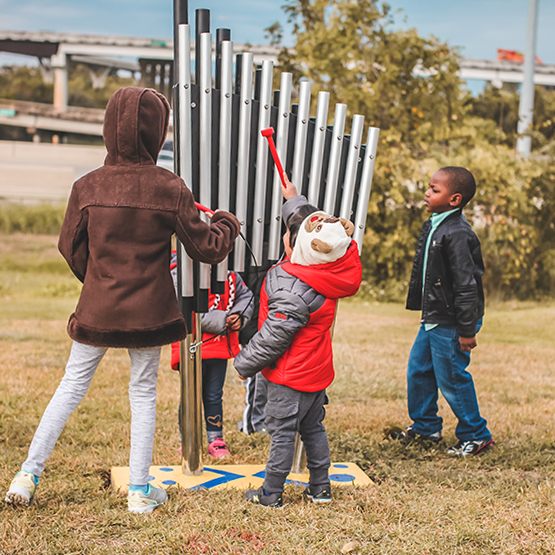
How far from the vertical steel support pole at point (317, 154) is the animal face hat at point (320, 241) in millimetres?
544

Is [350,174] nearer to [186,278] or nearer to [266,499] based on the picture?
[186,278]

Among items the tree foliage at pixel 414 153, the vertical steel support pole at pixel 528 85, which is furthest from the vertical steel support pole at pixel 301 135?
the vertical steel support pole at pixel 528 85

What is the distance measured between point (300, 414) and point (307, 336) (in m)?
0.38

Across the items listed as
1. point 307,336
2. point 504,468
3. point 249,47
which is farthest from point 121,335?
point 249,47

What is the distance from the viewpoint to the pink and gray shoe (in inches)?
157

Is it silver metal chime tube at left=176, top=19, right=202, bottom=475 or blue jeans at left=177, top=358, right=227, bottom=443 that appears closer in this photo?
silver metal chime tube at left=176, top=19, right=202, bottom=475

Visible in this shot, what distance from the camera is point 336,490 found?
338cm

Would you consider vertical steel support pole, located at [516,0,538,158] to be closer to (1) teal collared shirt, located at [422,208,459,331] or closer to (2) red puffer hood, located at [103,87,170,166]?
(1) teal collared shirt, located at [422,208,459,331]

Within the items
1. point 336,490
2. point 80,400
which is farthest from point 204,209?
point 336,490

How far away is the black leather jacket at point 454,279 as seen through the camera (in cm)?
394

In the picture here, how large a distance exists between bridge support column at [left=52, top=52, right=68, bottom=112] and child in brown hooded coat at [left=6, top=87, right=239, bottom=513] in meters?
16.0

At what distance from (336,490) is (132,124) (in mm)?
2067

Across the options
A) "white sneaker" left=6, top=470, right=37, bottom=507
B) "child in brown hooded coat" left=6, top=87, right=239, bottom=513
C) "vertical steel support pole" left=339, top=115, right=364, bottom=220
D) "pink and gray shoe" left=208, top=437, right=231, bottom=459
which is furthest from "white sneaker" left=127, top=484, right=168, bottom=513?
"vertical steel support pole" left=339, top=115, right=364, bottom=220

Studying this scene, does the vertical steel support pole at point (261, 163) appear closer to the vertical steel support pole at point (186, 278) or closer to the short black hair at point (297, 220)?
the short black hair at point (297, 220)
